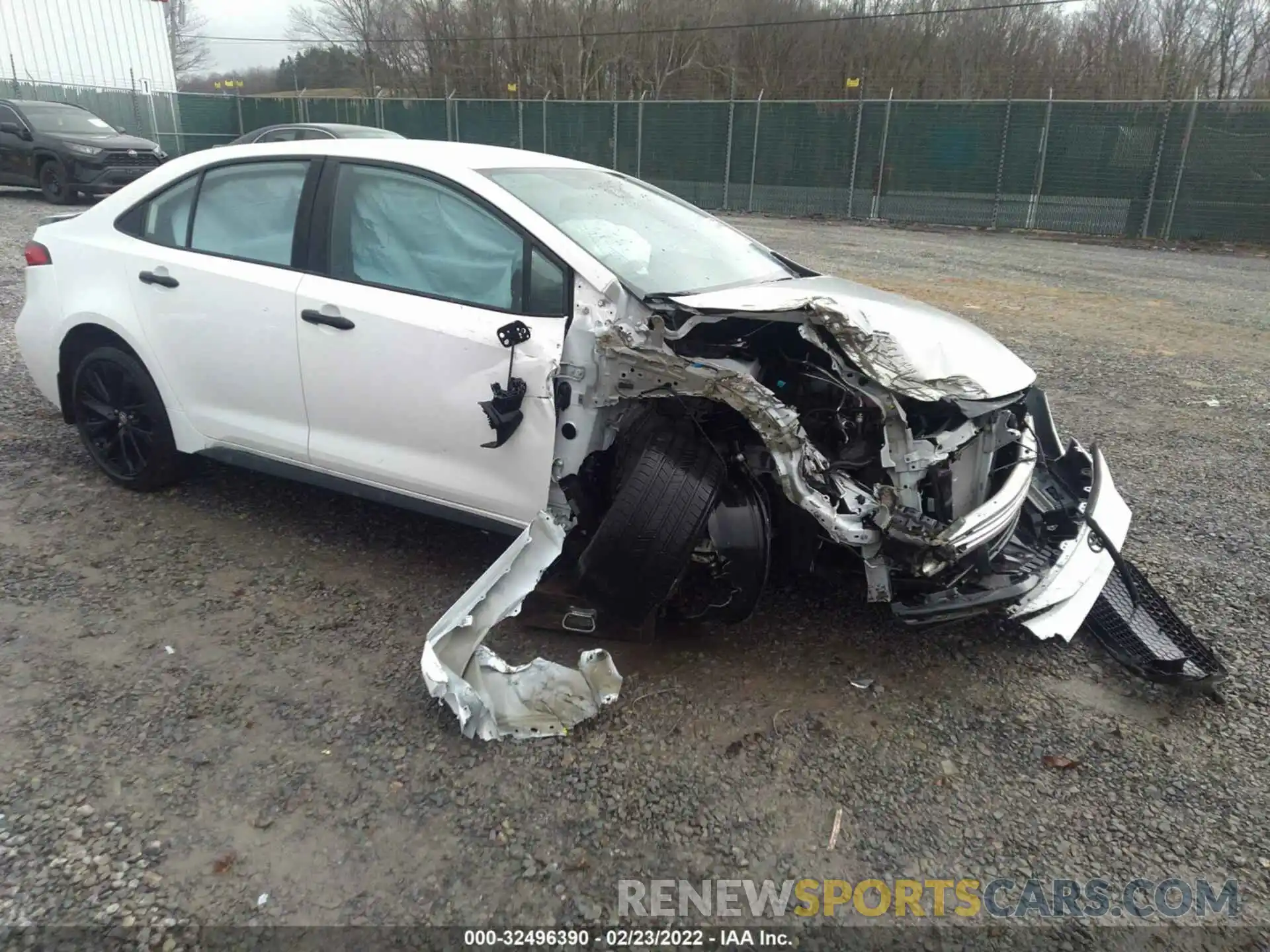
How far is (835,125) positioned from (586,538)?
731 inches

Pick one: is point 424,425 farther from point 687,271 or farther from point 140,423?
point 140,423

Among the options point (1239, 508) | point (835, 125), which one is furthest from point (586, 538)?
point (835, 125)

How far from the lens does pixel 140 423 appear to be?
4137 millimetres

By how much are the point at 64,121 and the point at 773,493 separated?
16112 millimetres

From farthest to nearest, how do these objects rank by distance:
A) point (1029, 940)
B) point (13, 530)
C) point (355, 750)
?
1. point (13, 530)
2. point (355, 750)
3. point (1029, 940)

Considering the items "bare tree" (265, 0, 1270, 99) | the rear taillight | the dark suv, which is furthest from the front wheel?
"bare tree" (265, 0, 1270, 99)

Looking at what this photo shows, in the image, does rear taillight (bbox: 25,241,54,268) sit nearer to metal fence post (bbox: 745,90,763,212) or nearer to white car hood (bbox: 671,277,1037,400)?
white car hood (bbox: 671,277,1037,400)

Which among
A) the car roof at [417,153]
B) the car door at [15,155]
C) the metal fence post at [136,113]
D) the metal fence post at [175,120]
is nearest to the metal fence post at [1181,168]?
the car roof at [417,153]

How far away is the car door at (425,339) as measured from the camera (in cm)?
311

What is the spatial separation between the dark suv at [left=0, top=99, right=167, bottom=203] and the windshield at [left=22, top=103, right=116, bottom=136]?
10 mm

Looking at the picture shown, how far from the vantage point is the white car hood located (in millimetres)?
2828

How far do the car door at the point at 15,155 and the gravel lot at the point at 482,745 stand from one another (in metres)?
12.8

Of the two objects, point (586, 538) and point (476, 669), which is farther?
point (586, 538)

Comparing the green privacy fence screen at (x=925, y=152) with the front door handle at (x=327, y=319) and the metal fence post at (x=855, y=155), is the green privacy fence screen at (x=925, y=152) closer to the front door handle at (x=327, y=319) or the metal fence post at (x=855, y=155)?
the metal fence post at (x=855, y=155)
